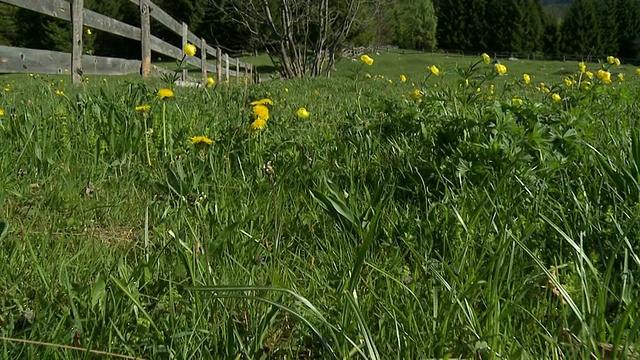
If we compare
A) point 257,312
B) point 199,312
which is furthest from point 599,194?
point 199,312

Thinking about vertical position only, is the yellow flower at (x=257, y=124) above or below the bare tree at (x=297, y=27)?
below

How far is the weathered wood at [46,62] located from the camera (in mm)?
5496

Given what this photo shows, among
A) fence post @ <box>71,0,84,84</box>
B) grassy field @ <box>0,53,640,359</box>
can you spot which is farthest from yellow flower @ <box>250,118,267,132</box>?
fence post @ <box>71,0,84,84</box>

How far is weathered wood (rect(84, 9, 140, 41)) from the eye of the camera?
687 centimetres

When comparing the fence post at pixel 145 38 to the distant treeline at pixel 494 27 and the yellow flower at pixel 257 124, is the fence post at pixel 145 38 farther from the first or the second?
the distant treeline at pixel 494 27

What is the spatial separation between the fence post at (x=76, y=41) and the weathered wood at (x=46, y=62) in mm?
301

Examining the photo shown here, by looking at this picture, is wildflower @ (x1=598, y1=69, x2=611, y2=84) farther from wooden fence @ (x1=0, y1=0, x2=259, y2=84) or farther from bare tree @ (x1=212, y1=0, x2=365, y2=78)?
bare tree @ (x1=212, y1=0, x2=365, y2=78)

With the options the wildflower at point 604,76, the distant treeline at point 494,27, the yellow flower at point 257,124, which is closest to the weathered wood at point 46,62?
the yellow flower at point 257,124

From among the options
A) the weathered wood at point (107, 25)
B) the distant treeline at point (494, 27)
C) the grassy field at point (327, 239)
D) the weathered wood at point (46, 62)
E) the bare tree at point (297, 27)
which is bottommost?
the grassy field at point (327, 239)

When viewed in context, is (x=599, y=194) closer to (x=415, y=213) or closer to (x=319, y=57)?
(x=415, y=213)

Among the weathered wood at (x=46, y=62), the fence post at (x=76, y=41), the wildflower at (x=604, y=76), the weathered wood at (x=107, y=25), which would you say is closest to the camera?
the wildflower at (x=604, y=76)

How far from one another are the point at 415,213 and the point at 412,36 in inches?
2611

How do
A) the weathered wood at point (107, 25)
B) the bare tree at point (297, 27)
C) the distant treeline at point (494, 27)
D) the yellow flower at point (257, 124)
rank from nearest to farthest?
the yellow flower at point (257, 124) → the weathered wood at point (107, 25) → the bare tree at point (297, 27) → the distant treeline at point (494, 27)

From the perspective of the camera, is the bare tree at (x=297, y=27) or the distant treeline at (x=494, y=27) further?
the distant treeline at (x=494, y=27)
